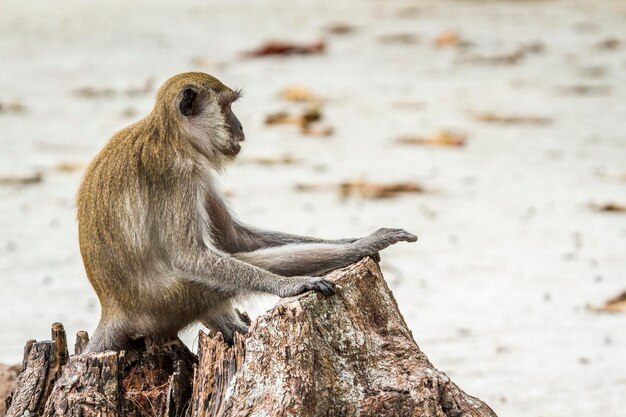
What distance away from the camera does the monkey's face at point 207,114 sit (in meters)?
5.54

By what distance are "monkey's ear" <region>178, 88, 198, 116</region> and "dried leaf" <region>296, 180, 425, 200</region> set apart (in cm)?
675

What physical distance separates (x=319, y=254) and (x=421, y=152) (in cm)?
893

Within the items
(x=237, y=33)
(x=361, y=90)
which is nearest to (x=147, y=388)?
(x=361, y=90)

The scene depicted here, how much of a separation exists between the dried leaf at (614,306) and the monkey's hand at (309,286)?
4614 mm

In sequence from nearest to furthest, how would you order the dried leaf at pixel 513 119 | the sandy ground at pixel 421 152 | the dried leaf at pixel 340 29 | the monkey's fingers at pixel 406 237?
1. the monkey's fingers at pixel 406 237
2. the sandy ground at pixel 421 152
3. the dried leaf at pixel 513 119
4. the dried leaf at pixel 340 29

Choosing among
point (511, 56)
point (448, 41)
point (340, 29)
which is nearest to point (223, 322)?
point (511, 56)

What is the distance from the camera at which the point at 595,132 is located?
1508 centimetres

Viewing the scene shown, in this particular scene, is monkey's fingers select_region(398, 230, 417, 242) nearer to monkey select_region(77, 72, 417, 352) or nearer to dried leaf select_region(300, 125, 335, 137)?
monkey select_region(77, 72, 417, 352)

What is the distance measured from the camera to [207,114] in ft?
18.4

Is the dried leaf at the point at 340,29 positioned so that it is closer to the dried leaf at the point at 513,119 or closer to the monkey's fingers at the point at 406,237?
the dried leaf at the point at 513,119

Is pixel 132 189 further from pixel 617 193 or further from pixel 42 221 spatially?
pixel 617 193

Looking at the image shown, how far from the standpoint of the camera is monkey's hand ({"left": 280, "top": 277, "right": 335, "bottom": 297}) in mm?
4699

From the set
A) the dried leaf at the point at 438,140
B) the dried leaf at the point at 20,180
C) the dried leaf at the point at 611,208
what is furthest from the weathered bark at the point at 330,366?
the dried leaf at the point at 438,140

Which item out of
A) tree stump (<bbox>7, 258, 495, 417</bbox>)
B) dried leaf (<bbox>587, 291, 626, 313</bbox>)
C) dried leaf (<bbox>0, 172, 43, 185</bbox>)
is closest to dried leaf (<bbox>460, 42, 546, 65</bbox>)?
dried leaf (<bbox>0, 172, 43, 185</bbox>)
